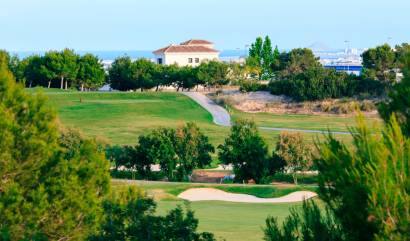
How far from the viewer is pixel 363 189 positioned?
10297 mm

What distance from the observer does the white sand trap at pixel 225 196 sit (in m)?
33.5

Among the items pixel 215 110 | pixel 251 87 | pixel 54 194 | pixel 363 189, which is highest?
pixel 251 87

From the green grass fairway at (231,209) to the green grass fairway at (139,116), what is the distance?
21521 millimetres

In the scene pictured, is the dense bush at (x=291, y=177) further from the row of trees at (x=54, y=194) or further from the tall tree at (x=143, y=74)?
Answer: the tall tree at (x=143, y=74)

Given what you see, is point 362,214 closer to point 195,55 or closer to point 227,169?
point 227,169

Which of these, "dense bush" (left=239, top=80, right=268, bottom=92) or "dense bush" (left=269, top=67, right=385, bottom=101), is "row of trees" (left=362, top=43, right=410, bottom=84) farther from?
"dense bush" (left=239, top=80, right=268, bottom=92)

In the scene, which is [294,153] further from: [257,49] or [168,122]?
[257,49]

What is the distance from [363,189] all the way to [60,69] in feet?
294

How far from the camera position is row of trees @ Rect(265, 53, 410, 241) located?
10.0 meters

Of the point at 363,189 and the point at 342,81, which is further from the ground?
the point at 342,81

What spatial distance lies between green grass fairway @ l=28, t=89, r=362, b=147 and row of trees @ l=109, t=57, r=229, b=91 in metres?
7.71

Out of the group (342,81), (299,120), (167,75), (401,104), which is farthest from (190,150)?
(167,75)

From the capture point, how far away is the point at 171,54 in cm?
13025

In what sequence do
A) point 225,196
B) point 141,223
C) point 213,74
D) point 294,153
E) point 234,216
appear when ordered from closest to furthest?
point 141,223 → point 234,216 → point 225,196 → point 294,153 → point 213,74
